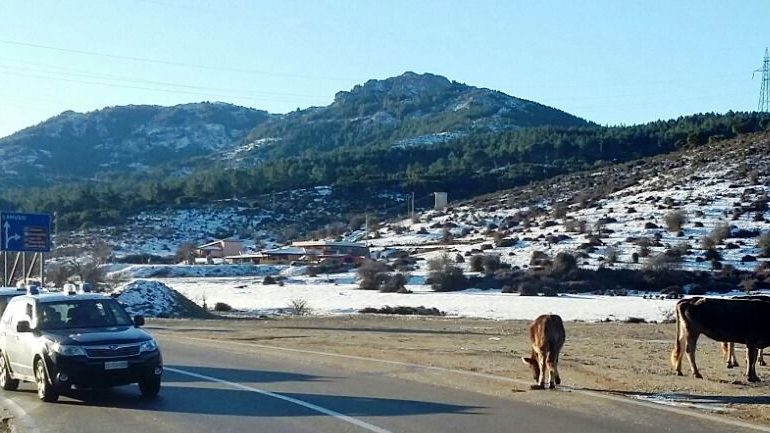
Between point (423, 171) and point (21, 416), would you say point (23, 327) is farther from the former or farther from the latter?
point (423, 171)

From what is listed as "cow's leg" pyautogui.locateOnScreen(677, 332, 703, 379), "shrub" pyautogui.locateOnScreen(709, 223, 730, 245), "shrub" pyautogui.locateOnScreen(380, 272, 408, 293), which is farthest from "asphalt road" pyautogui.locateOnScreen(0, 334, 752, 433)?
"shrub" pyautogui.locateOnScreen(709, 223, 730, 245)

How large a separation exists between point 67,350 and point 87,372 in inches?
17.5

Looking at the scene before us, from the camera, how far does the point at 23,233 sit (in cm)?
4291

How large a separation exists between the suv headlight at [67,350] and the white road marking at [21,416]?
0.95 m

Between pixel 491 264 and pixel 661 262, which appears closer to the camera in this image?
pixel 661 262

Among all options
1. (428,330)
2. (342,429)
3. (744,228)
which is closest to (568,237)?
(744,228)

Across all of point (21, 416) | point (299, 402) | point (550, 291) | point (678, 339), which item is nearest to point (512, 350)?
point (678, 339)

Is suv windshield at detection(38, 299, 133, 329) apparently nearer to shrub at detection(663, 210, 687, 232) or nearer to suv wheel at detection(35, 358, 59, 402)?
suv wheel at detection(35, 358, 59, 402)

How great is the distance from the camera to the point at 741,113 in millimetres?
133125

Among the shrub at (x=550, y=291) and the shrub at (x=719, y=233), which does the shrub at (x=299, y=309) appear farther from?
the shrub at (x=719, y=233)

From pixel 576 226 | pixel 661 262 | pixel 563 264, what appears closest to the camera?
pixel 661 262

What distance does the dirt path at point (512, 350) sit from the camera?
50.4ft

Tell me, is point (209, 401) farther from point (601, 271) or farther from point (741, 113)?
point (741, 113)

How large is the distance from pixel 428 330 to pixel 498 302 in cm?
1886
